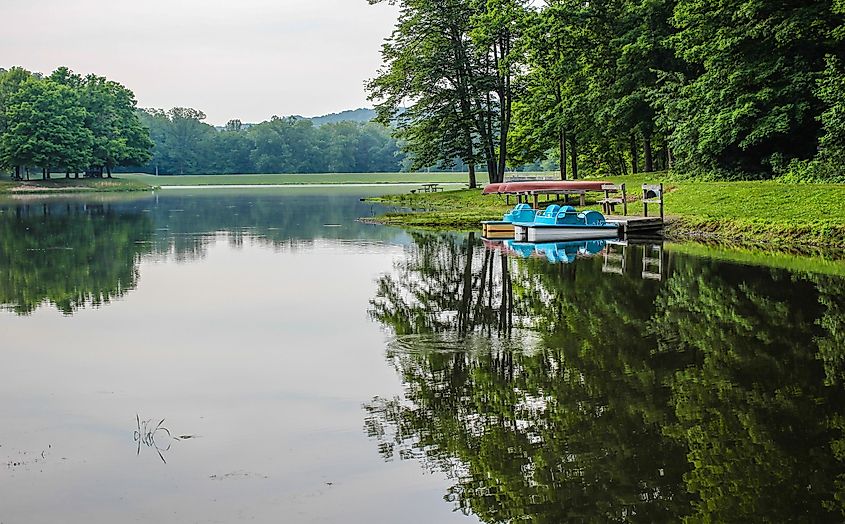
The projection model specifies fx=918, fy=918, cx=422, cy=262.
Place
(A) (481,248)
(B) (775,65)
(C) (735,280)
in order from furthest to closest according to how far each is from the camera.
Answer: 1. (B) (775,65)
2. (A) (481,248)
3. (C) (735,280)

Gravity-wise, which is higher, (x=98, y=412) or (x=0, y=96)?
(x=0, y=96)

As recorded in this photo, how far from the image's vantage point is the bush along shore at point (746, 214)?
23.6 meters

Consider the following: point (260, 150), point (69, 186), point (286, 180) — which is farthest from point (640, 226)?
point (260, 150)

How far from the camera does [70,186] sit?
91500mm

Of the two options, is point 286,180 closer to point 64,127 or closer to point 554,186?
point 64,127

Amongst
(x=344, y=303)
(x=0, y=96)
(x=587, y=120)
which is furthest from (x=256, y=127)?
(x=344, y=303)

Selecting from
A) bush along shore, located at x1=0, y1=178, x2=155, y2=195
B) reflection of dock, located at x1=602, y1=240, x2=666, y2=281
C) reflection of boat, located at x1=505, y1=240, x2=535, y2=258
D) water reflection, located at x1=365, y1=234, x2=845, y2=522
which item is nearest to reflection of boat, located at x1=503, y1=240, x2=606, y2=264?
reflection of boat, located at x1=505, y1=240, x2=535, y2=258

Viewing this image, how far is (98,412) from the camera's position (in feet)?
29.2

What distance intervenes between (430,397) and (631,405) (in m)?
1.95

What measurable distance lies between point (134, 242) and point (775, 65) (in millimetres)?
22511

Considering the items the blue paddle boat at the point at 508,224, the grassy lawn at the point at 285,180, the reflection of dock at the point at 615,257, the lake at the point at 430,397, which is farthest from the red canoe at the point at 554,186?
the grassy lawn at the point at 285,180

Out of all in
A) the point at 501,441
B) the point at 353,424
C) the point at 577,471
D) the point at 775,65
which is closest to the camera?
the point at 577,471

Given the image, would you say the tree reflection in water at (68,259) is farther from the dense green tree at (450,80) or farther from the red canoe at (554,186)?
the dense green tree at (450,80)

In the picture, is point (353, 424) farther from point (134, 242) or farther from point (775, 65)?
point (775, 65)
